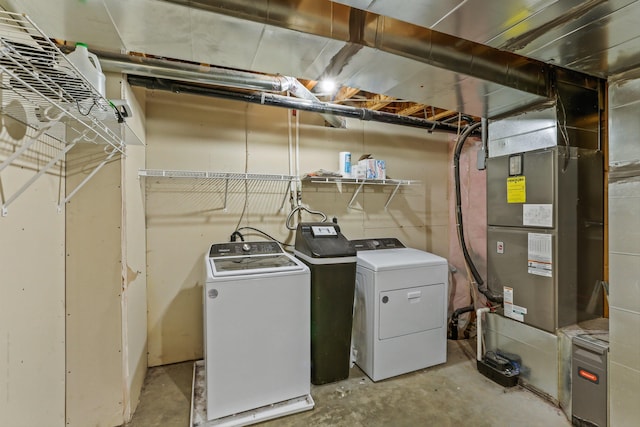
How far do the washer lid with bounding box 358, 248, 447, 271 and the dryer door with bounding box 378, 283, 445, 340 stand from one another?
198mm

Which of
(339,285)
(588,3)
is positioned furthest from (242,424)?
(588,3)

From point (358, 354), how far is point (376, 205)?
1.50 meters

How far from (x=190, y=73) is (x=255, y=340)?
1823 mm

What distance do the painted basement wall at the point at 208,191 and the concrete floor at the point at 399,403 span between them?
490 mm

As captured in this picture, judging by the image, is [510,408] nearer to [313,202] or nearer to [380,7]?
[313,202]

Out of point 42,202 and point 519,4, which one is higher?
point 519,4

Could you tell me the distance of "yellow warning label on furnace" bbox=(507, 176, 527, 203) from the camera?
7.20 feet

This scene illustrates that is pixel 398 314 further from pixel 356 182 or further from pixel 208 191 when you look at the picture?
pixel 208 191

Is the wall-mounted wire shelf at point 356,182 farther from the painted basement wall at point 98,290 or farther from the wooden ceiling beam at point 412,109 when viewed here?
the painted basement wall at point 98,290

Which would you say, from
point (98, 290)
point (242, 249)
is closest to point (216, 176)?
point (242, 249)

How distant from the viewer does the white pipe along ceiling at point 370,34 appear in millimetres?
1204

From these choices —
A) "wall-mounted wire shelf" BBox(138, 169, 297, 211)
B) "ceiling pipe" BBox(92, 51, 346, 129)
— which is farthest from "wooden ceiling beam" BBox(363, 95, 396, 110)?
"wall-mounted wire shelf" BBox(138, 169, 297, 211)

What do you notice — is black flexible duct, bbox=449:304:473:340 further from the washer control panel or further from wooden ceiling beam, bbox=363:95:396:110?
wooden ceiling beam, bbox=363:95:396:110

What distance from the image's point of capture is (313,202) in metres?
2.90
